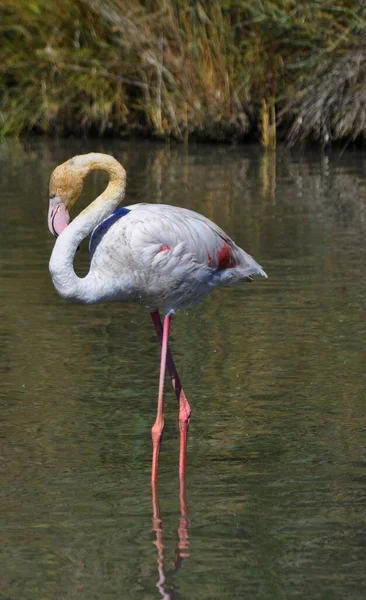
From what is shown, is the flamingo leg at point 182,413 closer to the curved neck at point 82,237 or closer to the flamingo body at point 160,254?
the flamingo body at point 160,254

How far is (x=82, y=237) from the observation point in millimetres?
5125

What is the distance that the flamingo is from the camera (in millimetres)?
5066

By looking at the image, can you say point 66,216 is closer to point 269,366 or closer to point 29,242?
point 269,366

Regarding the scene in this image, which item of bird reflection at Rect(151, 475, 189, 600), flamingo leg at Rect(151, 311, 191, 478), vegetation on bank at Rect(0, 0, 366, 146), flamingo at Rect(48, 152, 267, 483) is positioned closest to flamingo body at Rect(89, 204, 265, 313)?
flamingo at Rect(48, 152, 267, 483)

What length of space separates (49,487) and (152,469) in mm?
409

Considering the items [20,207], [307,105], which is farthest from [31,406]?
[307,105]

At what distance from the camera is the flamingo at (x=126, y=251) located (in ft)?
16.6

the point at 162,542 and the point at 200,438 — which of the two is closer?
the point at 162,542

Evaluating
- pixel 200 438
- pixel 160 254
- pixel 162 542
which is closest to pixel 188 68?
pixel 200 438

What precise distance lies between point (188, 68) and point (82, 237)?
11.2 m

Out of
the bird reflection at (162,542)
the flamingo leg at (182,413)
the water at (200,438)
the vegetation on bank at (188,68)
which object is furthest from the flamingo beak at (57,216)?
the vegetation on bank at (188,68)

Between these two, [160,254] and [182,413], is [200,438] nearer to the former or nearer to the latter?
[182,413]

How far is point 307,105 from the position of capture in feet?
50.9

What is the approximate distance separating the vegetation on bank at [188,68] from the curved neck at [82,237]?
1001cm
